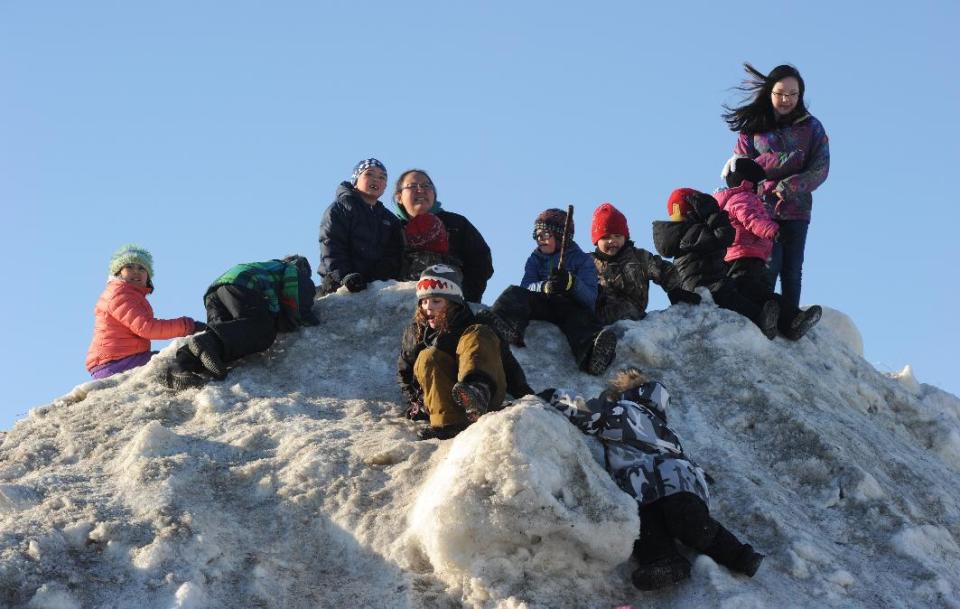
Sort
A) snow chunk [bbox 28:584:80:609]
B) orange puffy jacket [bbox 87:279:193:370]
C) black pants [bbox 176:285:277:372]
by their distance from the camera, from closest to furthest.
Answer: snow chunk [bbox 28:584:80:609] < black pants [bbox 176:285:277:372] < orange puffy jacket [bbox 87:279:193:370]

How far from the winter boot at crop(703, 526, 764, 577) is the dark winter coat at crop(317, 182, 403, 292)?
411cm

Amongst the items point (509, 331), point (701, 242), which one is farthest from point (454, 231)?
point (701, 242)

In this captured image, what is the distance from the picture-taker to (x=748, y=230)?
9.60 meters

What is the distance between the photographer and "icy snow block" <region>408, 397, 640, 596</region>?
18.3 feet

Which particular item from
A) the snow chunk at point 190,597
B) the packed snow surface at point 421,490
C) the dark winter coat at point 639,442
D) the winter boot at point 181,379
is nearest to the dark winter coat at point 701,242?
the packed snow surface at point 421,490

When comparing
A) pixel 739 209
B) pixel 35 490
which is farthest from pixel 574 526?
pixel 739 209

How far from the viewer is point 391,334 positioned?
8.29m

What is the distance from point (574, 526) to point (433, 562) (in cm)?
73

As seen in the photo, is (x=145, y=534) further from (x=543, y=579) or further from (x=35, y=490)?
(x=543, y=579)

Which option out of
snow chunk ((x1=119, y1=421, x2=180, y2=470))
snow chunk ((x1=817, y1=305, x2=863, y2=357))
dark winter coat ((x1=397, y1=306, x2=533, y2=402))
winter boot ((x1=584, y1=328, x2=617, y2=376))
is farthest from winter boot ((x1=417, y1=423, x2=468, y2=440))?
snow chunk ((x1=817, y1=305, x2=863, y2=357))

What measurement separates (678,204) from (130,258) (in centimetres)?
439

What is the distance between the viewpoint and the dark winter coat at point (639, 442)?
609cm

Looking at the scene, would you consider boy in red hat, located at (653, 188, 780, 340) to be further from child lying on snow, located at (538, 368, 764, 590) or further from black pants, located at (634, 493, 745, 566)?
black pants, located at (634, 493, 745, 566)

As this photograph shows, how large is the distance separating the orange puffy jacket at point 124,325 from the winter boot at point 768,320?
4.37 meters
